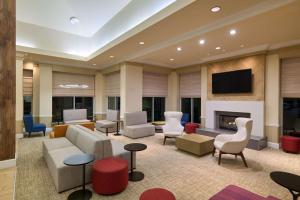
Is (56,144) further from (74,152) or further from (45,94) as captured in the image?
(45,94)

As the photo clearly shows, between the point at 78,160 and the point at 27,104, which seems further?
the point at 27,104

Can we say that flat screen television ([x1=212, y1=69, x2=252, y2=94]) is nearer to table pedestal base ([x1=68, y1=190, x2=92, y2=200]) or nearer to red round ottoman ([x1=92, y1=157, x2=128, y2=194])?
red round ottoman ([x1=92, y1=157, x2=128, y2=194])

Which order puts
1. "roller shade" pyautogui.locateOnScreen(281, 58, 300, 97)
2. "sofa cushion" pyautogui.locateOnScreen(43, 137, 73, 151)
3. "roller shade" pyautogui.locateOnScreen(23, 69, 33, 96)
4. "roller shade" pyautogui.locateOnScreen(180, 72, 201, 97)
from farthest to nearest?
"roller shade" pyautogui.locateOnScreen(180, 72, 201, 97), "roller shade" pyautogui.locateOnScreen(23, 69, 33, 96), "roller shade" pyautogui.locateOnScreen(281, 58, 300, 97), "sofa cushion" pyautogui.locateOnScreen(43, 137, 73, 151)

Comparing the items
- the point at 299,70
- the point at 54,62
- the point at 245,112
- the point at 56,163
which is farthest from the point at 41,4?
the point at 299,70

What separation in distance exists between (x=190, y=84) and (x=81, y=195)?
21.9 feet

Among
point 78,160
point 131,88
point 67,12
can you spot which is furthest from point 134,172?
point 67,12

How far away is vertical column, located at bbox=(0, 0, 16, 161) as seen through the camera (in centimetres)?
339

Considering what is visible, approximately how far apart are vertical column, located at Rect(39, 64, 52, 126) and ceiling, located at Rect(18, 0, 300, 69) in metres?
1.04

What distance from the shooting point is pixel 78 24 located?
256 inches

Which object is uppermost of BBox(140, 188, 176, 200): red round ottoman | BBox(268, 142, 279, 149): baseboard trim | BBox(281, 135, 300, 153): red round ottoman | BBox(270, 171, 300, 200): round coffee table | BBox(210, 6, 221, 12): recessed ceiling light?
BBox(210, 6, 221, 12): recessed ceiling light

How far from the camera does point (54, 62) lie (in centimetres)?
744

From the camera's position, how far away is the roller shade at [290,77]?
15.9 feet

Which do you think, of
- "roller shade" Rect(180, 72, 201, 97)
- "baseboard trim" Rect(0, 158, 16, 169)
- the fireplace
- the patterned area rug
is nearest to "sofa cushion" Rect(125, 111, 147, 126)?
the patterned area rug

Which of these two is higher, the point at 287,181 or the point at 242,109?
the point at 242,109
